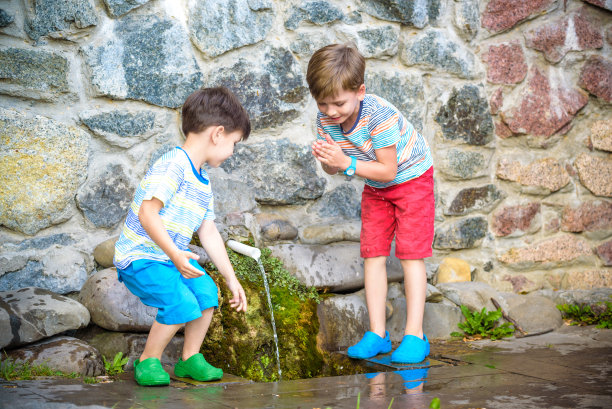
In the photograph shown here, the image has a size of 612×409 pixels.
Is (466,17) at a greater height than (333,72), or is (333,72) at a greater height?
(466,17)

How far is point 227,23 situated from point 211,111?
97 centimetres

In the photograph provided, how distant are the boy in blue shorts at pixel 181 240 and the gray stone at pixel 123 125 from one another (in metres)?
0.65

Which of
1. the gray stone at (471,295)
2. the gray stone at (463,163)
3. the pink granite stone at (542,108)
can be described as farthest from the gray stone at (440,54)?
the gray stone at (471,295)

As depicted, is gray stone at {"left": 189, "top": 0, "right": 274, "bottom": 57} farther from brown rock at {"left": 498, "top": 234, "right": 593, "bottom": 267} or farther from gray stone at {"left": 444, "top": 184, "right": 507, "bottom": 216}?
brown rock at {"left": 498, "top": 234, "right": 593, "bottom": 267}

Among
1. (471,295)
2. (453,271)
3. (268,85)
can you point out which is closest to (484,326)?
(471,295)

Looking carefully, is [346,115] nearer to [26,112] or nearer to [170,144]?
[170,144]

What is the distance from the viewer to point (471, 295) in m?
3.94

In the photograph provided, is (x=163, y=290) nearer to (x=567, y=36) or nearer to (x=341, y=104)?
(x=341, y=104)

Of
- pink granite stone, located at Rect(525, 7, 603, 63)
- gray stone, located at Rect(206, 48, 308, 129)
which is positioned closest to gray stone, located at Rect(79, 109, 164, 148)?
gray stone, located at Rect(206, 48, 308, 129)

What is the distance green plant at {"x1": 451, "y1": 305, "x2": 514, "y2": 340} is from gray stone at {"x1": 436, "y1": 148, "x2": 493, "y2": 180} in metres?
0.88

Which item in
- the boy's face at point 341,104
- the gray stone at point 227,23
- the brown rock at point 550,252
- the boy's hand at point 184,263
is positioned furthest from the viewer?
the brown rock at point 550,252

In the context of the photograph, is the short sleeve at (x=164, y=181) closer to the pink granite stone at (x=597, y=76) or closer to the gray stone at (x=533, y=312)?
the gray stone at (x=533, y=312)

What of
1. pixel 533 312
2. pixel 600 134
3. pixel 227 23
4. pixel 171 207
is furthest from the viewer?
pixel 600 134

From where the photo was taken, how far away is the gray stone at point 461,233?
165 inches
